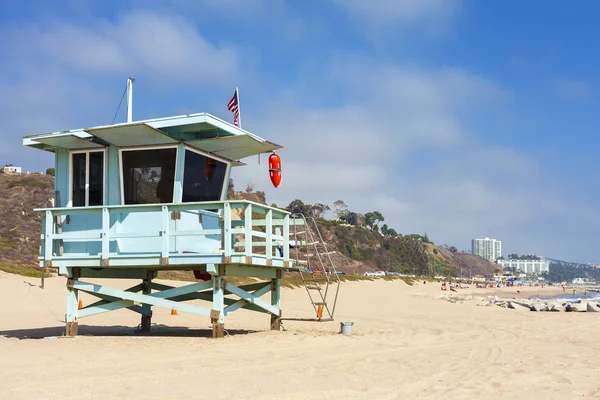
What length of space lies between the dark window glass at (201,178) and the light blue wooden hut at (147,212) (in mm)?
21

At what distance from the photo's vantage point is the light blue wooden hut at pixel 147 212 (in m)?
11.3

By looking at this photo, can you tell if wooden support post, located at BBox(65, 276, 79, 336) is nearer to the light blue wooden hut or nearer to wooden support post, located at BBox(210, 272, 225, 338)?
the light blue wooden hut

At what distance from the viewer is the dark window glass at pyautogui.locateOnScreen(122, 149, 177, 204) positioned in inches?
476

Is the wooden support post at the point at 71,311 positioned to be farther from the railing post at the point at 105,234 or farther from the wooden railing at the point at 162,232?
the railing post at the point at 105,234

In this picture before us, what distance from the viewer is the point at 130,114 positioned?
1254cm

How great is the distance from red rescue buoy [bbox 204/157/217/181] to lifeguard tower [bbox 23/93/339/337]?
0.07 ft

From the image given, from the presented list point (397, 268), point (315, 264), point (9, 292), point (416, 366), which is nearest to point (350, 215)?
point (397, 268)

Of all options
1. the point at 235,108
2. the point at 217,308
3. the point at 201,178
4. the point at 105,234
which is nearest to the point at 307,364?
the point at 217,308

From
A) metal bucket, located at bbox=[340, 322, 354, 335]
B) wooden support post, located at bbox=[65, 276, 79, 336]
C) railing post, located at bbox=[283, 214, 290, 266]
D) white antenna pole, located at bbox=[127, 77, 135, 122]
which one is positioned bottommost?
metal bucket, located at bbox=[340, 322, 354, 335]

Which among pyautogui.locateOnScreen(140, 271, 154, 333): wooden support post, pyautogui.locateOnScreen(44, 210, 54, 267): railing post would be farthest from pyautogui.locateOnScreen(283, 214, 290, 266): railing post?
pyautogui.locateOnScreen(44, 210, 54, 267): railing post

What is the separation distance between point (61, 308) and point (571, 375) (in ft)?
52.5

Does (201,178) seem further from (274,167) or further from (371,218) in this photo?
(371,218)

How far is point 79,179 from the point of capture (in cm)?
1266

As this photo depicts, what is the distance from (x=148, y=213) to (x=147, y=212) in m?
0.03
